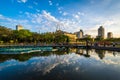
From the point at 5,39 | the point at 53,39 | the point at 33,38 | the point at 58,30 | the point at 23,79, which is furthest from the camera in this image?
the point at 58,30

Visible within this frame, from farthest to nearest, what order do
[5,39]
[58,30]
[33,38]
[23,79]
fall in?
[58,30], [33,38], [5,39], [23,79]

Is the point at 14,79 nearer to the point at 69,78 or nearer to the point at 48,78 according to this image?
the point at 48,78

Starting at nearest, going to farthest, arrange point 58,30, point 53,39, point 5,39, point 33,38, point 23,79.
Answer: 1. point 23,79
2. point 5,39
3. point 33,38
4. point 53,39
5. point 58,30

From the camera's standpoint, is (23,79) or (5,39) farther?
(5,39)

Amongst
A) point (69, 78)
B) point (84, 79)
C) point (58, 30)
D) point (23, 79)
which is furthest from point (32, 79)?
point (58, 30)

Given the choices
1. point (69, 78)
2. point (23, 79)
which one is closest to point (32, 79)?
point (23, 79)

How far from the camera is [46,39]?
88562 millimetres

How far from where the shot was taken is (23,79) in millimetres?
13234

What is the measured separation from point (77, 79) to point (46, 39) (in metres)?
75.8

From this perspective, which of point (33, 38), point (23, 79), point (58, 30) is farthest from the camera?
point (58, 30)

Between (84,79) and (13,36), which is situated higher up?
(13,36)

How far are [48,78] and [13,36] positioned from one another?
70.7 m

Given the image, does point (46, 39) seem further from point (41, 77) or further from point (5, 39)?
point (41, 77)

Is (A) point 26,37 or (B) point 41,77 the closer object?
(B) point 41,77
